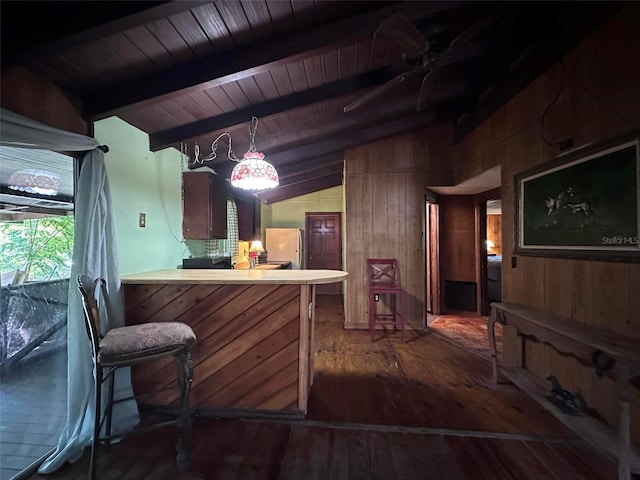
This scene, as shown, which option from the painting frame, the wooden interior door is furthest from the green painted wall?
the wooden interior door

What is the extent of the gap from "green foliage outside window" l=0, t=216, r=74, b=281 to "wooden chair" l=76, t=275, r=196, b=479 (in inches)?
15.7

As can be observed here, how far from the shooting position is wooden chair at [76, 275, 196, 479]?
157 centimetres

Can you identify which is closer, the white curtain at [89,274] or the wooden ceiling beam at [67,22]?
the wooden ceiling beam at [67,22]

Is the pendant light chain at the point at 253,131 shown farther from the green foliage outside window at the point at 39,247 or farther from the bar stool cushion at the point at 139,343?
the bar stool cushion at the point at 139,343

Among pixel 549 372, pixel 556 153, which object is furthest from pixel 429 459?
pixel 556 153

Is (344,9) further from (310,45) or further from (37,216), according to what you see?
(37,216)

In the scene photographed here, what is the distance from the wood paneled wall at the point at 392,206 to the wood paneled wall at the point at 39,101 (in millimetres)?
3240

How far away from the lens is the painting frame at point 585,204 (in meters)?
1.77

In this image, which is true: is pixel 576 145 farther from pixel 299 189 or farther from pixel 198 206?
pixel 299 189

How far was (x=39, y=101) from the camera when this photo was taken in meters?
1.69

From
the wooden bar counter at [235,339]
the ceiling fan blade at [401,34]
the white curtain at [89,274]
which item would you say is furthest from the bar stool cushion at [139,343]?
the ceiling fan blade at [401,34]

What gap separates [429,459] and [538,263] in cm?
181

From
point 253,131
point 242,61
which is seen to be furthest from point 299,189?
point 242,61

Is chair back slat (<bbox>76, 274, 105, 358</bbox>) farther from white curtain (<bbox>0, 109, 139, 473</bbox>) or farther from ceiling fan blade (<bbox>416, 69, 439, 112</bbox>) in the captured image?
ceiling fan blade (<bbox>416, 69, 439, 112</bbox>)
